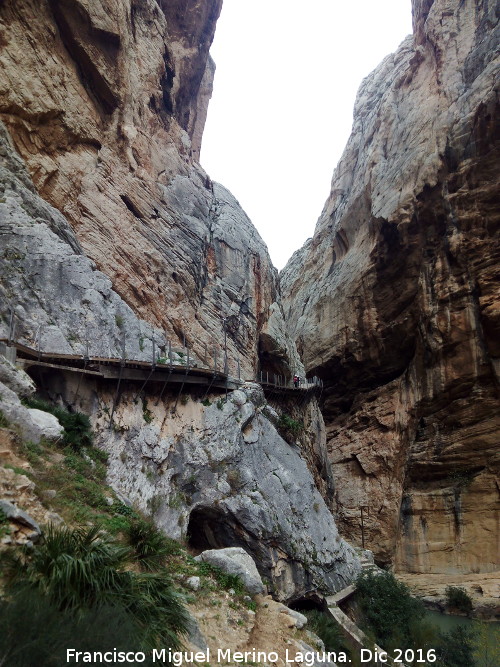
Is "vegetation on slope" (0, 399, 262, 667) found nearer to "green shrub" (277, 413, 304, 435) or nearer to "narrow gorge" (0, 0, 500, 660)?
"narrow gorge" (0, 0, 500, 660)

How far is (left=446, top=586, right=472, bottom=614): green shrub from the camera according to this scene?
69.2 feet

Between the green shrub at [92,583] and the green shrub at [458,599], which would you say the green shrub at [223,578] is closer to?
the green shrub at [92,583]

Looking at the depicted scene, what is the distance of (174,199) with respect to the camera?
2389 centimetres

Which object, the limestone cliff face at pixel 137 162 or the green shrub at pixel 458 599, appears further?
the green shrub at pixel 458 599

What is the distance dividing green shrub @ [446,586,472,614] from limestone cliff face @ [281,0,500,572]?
76.8 inches

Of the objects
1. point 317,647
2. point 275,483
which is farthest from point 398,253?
point 317,647

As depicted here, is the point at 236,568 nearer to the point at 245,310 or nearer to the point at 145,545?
the point at 145,545

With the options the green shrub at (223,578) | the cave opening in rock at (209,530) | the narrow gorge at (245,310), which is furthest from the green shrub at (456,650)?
the green shrub at (223,578)

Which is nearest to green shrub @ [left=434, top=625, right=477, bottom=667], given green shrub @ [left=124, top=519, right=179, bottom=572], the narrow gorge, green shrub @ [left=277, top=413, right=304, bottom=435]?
the narrow gorge

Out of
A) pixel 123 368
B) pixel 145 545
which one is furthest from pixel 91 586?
pixel 123 368

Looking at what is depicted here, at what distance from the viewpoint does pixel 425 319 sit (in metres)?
26.9

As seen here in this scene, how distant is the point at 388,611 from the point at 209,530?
7070mm

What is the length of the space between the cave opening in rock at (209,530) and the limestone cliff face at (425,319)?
615 inches

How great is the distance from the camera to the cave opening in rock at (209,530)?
48.2 ft
